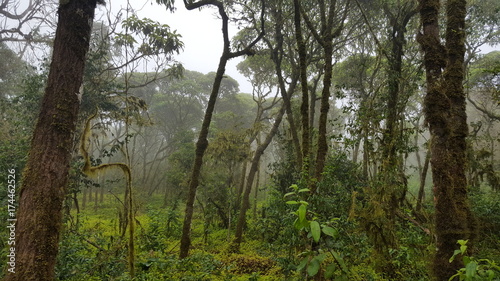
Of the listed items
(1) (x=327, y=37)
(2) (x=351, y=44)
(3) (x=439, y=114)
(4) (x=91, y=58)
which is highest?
(2) (x=351, y=44)

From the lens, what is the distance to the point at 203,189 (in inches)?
520

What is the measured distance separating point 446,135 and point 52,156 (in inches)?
199

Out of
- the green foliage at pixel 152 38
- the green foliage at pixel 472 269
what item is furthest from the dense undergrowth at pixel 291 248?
the green foliage at pixel 152 38

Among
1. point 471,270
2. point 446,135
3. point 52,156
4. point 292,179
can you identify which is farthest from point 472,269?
point 292,179

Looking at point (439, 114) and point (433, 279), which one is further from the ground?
point (439, 114)

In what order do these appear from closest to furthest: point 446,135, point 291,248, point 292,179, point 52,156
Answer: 1. point 52,156
2. point 446,135
3. point 291,248
4. point 292,179

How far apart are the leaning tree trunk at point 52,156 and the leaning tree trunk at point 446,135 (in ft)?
15.6

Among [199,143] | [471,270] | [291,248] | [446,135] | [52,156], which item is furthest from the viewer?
[199,143]

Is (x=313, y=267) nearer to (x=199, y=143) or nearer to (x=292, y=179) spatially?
(x=199, y=143)

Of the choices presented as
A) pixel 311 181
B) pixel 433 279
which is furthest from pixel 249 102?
pixel 433 279

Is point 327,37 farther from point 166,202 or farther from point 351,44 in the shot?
point 166,202

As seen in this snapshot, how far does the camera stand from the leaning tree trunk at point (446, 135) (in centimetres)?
332

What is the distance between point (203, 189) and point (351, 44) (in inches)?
437

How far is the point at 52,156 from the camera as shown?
10.6 ft
